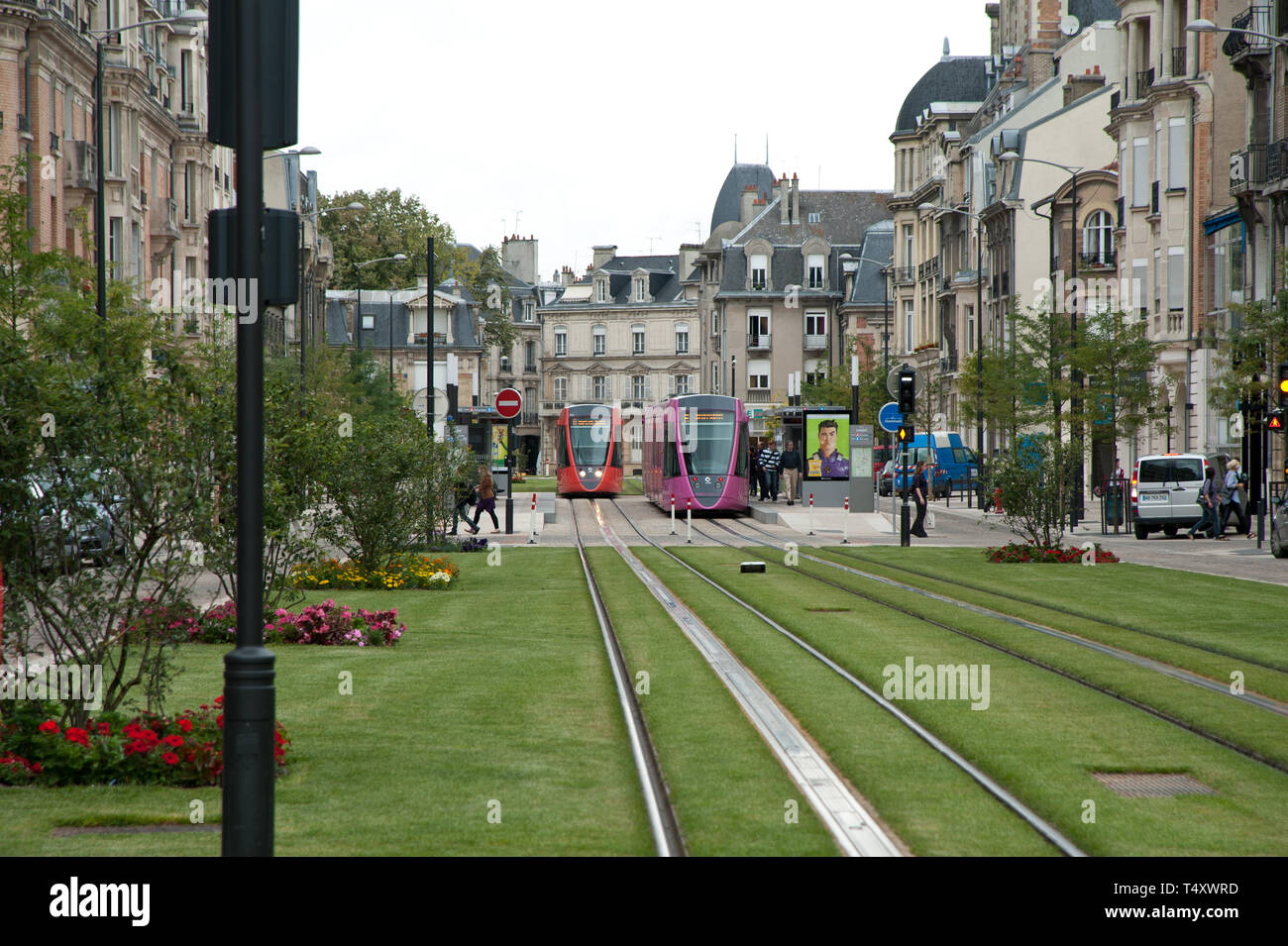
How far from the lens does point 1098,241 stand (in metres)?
68.9

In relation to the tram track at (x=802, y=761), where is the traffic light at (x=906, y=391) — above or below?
above

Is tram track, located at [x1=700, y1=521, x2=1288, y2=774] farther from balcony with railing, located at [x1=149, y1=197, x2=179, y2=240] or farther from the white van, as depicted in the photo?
balcony with railing, located at [x1=149, y1=197, x2=179, y2=240]

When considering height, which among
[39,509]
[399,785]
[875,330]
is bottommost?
[399,785]

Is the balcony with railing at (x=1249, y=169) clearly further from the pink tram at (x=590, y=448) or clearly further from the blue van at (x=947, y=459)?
the pink tram at (x=590, y=448)

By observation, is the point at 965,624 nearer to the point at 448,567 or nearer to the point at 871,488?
the point at 448,567

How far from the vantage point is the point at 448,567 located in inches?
997

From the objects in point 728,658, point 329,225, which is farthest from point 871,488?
point 329,225

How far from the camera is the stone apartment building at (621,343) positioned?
5197 inches

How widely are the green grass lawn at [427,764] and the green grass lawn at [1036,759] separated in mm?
1391

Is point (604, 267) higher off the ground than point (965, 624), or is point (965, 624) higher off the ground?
point (604, 267)

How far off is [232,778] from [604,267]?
130094mm

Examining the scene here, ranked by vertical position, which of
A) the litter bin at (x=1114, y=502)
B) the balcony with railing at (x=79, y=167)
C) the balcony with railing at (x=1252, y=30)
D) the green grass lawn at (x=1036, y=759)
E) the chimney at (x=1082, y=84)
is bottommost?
the green grass lawn at (x=1036, y=759)

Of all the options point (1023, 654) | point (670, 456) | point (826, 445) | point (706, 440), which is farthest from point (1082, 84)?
point (1023, 654)

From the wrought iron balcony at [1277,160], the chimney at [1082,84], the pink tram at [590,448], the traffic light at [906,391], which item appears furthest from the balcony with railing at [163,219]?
the chimney at [1082,84]
